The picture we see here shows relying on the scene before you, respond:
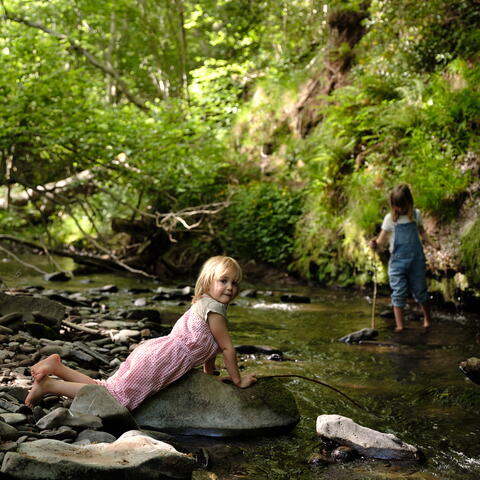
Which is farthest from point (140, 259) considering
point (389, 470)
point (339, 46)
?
point (389, 470)

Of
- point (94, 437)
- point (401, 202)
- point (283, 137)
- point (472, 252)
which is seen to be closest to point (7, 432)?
point (94, 437)

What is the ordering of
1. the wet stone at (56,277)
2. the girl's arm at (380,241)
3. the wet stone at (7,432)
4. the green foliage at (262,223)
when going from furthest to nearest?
the green foliage at (262,223) < the wet stone at (56,277) < the girl's arm at (380,241) < the wet stone at (7,432)

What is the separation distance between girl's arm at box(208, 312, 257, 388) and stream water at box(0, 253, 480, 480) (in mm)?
426

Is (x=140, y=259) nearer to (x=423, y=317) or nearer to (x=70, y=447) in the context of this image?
(x=423, y=317)

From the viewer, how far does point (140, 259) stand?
1445 centimetres

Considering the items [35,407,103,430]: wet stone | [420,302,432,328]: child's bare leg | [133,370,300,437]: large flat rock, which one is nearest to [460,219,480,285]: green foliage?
[420,302,432,328]: child's bare leg

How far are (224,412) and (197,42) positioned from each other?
80.8 feet

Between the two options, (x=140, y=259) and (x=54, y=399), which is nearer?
(x=54, y=399)

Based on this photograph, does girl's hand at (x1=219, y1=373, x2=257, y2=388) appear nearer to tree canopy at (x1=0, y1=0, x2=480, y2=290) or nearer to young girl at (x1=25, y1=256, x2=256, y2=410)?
young girl at (x1=25, y1=256, x2=256, y2=410)

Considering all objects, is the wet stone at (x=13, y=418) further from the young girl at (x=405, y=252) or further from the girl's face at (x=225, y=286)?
the young girl at (x=405, y=252)

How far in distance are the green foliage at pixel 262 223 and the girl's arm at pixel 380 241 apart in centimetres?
493

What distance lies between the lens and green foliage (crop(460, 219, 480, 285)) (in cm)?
786

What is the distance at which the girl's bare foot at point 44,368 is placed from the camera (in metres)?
3.61

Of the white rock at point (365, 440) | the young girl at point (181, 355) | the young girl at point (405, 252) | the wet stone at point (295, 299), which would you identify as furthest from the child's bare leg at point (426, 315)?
the white rock at point (365, 440)
